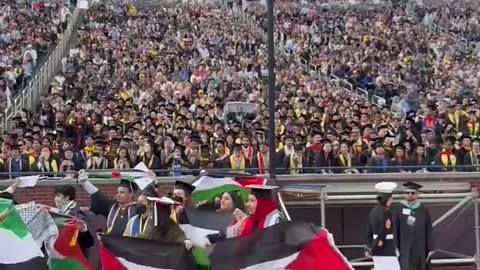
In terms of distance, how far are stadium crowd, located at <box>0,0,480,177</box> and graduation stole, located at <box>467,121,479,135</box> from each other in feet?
0.06

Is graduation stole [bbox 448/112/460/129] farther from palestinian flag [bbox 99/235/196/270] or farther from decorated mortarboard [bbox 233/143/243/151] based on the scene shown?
palestinian flag [bbox 99/235/196/270]

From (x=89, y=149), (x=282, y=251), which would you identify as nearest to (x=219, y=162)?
(x=89, y=149)

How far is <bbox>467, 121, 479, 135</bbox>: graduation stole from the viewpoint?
20.0 m

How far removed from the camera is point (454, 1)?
39875 mm

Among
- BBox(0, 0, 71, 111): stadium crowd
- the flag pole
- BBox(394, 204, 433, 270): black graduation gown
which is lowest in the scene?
BBox(394, 204, 433, 270): black graduation gown

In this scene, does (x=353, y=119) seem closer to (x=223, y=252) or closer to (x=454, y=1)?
(x=223, y=252)

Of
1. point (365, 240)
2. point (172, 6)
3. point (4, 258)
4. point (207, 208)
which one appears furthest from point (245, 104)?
point (172, 6)

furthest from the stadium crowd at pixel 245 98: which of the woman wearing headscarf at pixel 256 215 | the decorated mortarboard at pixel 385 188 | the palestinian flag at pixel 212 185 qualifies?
the woman wearing headscarf at pixel 256 215

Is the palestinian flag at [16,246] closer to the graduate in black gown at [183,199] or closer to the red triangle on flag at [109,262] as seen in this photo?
the red triangle on flag at [109,262]

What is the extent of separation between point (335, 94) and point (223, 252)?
16070mm

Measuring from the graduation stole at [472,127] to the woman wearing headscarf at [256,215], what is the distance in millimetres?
10217

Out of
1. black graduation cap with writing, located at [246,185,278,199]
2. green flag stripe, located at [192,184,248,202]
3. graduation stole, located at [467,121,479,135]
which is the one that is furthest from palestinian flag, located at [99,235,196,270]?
graduation stole, located at [467,121,479,135]

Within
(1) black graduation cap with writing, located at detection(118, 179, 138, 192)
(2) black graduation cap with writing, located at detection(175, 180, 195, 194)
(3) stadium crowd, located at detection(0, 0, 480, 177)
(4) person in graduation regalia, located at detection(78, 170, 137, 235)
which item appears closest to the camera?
(4) person in graduation regalia, located at detection(78, 170, 137, 235)

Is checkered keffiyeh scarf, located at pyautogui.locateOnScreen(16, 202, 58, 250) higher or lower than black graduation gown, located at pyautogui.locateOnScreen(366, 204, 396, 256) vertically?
higher
